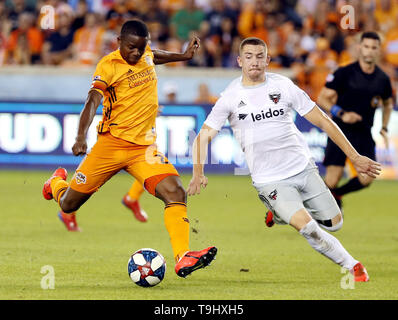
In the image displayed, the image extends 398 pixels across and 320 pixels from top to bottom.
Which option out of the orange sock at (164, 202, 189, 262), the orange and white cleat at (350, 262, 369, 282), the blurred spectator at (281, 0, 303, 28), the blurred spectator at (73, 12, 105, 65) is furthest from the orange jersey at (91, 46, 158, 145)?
the blurred spectator at (281, 0, 303, 28)

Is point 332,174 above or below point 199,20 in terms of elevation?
below

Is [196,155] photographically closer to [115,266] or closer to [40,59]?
[115,266]

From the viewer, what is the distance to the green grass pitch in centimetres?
784

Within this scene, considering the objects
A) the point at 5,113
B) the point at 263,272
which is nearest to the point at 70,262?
the point at 263,272

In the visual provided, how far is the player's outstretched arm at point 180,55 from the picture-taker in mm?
9391

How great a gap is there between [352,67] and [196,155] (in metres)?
4.62

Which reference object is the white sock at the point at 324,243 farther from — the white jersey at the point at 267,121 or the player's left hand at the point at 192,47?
the player's left hand at the point at 192,47

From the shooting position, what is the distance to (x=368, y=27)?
64.8 ft

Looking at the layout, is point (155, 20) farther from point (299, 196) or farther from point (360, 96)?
point (299, 196)

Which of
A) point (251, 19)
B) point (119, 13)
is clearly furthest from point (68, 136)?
point (251, 19)

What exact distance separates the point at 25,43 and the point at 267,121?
46.1 ft

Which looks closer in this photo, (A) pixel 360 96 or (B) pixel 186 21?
(A) pixel 360 96

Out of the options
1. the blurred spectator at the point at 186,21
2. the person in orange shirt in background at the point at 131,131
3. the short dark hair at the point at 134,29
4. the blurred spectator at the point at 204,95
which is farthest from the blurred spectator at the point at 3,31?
the short dark hair at the point at 134,29

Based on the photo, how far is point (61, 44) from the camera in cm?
2142
